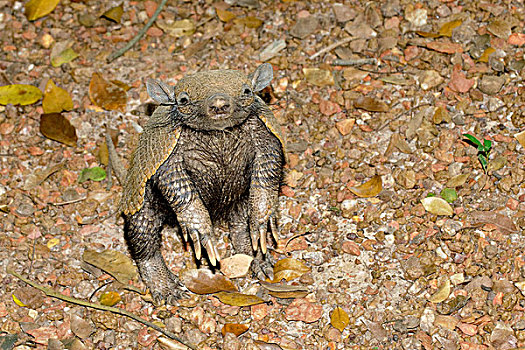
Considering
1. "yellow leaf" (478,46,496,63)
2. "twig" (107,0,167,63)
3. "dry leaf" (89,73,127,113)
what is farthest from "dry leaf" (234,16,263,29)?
"yellow leaf" (478,46,496,63)

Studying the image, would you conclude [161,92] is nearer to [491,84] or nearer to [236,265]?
[236,265]

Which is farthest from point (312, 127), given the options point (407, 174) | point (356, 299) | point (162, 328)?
point (162, 328)

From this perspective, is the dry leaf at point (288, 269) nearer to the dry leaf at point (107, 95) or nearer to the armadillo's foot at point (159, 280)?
the armadillo's foot at point (159, 280)

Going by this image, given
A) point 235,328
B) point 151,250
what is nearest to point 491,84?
point 235,328

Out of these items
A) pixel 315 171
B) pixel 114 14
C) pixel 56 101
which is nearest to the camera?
pixel 315 171

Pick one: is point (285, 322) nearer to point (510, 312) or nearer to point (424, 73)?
point (510, 312)

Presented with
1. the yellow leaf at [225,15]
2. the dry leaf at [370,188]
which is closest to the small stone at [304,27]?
the yellow leaf at [225,15]
